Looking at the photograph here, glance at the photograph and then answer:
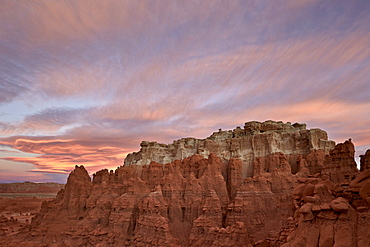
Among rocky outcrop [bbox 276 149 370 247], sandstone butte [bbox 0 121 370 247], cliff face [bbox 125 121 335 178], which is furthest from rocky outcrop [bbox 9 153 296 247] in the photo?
rocky outcrop [bbox 276 149 370 247]

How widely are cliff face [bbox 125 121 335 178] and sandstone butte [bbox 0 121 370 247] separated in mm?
165

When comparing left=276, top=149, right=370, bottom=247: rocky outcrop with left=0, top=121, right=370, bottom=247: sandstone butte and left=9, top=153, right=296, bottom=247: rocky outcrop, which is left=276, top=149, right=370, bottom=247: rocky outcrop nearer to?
left=0, top=121, right=370, bottom=247: sandstone butte

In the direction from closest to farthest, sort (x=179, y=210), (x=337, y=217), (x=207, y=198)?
(x=337, y=217) < (x=207, y=198) < (x=179, y=210)

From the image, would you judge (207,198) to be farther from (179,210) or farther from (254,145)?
(254,145)

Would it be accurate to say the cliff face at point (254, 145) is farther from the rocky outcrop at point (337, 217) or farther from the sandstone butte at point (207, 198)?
the rocky outcrop at point (337, 217)

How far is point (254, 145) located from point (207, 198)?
15626mm

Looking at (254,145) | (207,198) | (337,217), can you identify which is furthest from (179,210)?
(337,217)

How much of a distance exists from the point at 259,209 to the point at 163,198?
12400 millimetres

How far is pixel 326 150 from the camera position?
37.5 meters

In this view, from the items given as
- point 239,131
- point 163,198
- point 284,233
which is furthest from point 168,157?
point 284,233

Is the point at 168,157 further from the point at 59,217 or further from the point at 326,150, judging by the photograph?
the point at 326,150

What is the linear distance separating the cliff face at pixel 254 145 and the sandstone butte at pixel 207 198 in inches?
6.5

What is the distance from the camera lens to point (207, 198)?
31.9 meters

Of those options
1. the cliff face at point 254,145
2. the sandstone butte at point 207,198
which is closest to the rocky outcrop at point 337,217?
the sandstone butte at point 207,198
